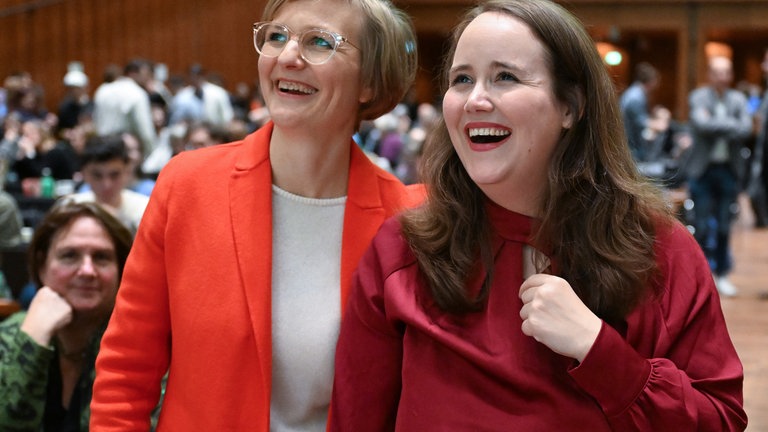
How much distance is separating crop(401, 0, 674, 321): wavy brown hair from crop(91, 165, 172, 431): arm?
465mm

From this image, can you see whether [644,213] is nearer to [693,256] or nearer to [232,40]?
[693,256]

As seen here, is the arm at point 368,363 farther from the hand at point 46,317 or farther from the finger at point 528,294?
the hand at point 46,317

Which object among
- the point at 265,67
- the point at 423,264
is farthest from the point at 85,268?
the point at 423,264

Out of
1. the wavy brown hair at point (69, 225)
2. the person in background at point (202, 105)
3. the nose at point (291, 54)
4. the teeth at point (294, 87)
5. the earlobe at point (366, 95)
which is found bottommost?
the person in background at point (202, 105)

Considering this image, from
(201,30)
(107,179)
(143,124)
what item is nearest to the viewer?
(107,179)

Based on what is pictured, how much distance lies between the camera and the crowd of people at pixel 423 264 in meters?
1.57

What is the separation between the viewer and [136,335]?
1853 millimetres

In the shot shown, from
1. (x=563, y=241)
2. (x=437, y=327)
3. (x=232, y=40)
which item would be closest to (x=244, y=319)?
(x=437, y=327)

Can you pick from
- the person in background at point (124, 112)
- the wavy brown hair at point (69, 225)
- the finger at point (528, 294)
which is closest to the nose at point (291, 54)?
the finger at point (528, 294)

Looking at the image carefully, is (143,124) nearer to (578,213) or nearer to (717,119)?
(717,119)

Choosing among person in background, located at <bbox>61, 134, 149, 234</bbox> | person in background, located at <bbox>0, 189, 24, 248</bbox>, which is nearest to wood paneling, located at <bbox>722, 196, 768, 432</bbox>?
person in background, located at <bbox>61, 134, 149, 234</bbox>

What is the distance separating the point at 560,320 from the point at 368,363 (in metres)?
0.33

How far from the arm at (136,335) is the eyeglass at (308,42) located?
0.31 meters

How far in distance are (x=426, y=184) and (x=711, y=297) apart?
1.65ft
